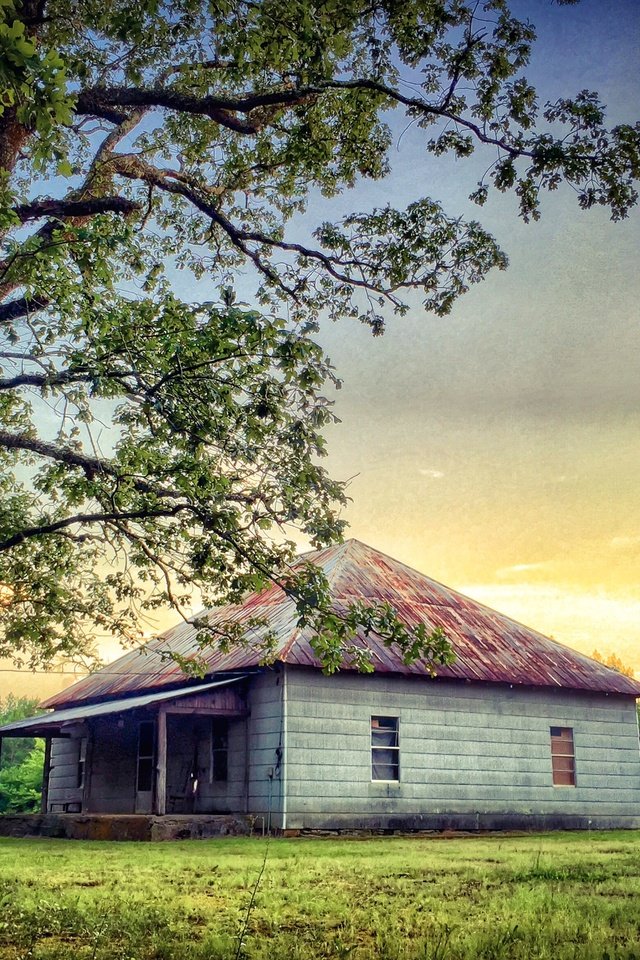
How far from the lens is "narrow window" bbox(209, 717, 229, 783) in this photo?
938 inches

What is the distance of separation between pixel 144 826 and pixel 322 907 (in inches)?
482

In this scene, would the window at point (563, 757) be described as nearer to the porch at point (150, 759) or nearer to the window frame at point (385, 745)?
the window frame at point (385, 745)

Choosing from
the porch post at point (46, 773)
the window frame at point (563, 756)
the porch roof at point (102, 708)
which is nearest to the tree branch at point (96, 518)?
the porch roof at point (102, 708)

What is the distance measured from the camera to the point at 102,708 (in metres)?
24.8

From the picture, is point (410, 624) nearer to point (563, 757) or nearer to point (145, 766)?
point (563, 757)

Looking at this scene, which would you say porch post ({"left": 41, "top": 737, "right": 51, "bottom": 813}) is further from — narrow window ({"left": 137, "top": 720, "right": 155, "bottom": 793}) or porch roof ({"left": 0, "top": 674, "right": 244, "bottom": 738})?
narrow window ({"left": 137, "top": 720, "right": 155, "bottom": 793})

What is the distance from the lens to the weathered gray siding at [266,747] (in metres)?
21.3

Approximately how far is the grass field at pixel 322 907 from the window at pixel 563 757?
41.8ft

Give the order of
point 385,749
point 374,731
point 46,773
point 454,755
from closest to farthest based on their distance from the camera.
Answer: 1. point 374,731
2. point 385,749
3. point 454,755
4. point 46,773

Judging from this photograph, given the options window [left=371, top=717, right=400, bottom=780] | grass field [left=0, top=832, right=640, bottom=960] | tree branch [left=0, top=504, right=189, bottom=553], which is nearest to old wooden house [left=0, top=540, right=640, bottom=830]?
window [left=371, top=717, right=400, bottom=780]

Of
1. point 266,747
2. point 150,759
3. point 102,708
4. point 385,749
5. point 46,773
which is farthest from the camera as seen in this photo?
point 46,773

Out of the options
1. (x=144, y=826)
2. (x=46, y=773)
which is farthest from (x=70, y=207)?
(x=46, y=773)

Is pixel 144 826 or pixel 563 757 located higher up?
pixel 563 757

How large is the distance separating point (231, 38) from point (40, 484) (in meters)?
6.29
